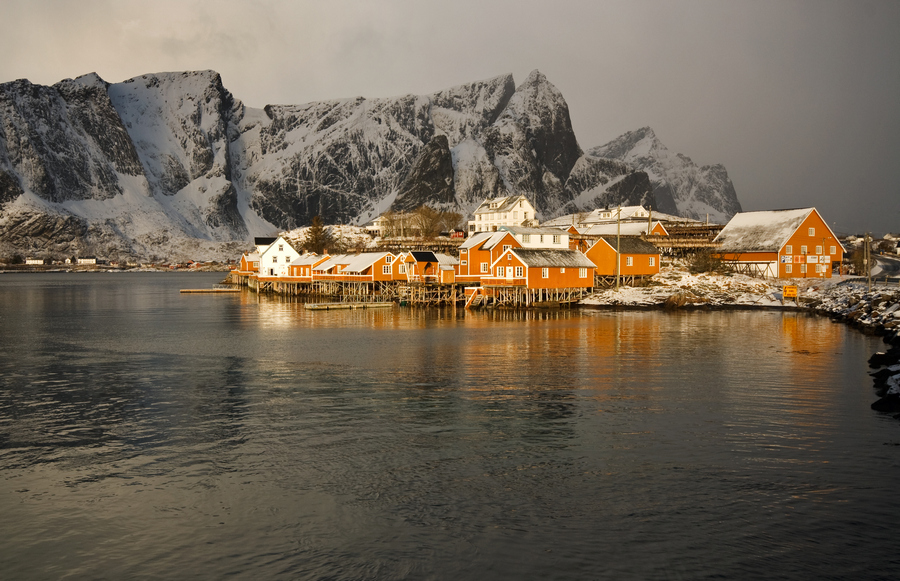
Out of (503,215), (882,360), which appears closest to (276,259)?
(503,215)

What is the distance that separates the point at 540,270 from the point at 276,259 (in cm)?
5273

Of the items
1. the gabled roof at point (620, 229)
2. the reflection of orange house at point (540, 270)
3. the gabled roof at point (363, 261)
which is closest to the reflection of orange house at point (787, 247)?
the gabled roof at point (620, 229)

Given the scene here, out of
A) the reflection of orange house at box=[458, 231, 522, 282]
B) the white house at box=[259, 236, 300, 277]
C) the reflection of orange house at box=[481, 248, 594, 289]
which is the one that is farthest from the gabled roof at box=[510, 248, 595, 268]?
the white house at box=[259, 236, 300, 277]

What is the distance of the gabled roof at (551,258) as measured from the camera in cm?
6788

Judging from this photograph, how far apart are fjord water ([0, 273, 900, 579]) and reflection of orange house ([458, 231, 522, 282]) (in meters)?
35.4

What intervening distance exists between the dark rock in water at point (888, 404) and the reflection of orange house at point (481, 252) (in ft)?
154

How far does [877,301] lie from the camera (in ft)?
167

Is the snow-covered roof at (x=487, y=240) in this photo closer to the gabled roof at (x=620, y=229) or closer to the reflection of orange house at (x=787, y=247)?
the reflection of orange house at (x=787, y=247)

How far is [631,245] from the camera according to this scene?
77188 mm

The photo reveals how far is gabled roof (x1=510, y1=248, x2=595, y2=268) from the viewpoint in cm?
6788

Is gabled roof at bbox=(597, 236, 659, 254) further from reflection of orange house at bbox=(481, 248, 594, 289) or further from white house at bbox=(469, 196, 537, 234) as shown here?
white house at bbox=(469, 196, 537, 234)

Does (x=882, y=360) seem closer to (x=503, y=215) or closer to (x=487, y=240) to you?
(x=487, y=240)

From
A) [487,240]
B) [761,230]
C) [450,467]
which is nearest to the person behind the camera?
[450,467]

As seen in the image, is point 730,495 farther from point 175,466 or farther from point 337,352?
point 337,352
